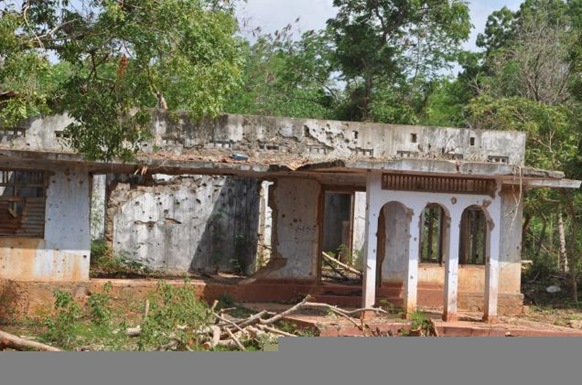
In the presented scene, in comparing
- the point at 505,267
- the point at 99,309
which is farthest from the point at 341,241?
the point at 99,309

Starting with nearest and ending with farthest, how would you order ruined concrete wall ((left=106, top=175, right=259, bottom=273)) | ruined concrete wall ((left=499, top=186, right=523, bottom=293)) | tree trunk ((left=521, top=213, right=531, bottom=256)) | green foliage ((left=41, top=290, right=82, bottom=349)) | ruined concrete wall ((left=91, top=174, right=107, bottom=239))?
green foliage ((left=41, top=290, right=82, bottom=349)) → ruined concrete wall ((left=499, top=186, right=523, bottom=293)) → ruined concrete wall ((left=106, top=175, right=259, bottom=273)) → ruined concrete wall ((left=91, top=174, right=107, bottom=239)) → tree trunk ((left=521, top=213, right=531, bottom=256))

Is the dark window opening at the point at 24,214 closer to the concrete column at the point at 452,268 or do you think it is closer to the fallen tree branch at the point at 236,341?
the fallen tree branch at the point at 236,341

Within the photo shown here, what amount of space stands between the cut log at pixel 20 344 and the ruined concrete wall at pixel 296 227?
6.45 metres

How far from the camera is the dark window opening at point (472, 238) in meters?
19.0

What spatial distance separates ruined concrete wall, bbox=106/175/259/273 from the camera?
72.7 ft

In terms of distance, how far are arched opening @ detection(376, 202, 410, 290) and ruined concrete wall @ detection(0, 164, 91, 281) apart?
5423mm

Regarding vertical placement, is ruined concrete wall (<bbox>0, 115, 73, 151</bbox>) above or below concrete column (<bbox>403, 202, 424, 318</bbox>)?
above

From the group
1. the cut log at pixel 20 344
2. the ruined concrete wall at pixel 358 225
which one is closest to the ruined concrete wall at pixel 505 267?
the ruined concrete wall at pixel 358 225

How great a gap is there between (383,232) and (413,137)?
6.13 ft

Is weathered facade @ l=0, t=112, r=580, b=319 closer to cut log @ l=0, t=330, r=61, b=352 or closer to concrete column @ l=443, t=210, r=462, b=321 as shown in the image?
concrete column @ l=443, t=210, r=462, b=321

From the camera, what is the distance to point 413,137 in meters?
18.4

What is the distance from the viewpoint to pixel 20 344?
12.6 metres

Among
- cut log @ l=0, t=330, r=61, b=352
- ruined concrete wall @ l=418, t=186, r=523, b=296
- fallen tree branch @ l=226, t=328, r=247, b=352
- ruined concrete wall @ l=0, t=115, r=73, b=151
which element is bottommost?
cut log @ l=0, t=330, r=61, b=352

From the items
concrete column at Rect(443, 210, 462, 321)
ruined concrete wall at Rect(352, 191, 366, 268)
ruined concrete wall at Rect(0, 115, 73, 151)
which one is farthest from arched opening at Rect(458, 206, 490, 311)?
ruined concrete wall at Rect(0, 115, 73, 151)
